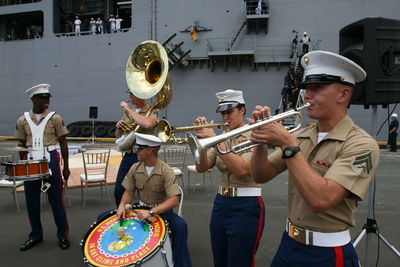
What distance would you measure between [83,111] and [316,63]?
19.3 m

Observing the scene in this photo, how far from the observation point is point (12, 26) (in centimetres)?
2214

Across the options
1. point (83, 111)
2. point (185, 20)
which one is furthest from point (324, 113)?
point (83, 111)

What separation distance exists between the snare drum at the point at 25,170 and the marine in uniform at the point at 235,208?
2082 millimetres

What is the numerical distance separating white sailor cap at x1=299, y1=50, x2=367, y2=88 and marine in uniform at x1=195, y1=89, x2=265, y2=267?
904 millimetres

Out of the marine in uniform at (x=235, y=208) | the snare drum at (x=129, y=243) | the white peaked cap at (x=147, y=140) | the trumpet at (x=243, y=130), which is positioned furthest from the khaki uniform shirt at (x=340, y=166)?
the white peaked cap at (x=147, y=140)

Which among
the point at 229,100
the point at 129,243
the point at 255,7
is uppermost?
the point at 255,7

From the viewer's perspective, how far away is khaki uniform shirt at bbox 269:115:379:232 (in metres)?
1.41

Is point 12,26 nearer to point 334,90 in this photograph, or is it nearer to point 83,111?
point 83,111

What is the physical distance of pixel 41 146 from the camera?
12.4 feet

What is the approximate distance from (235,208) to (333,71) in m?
1.27

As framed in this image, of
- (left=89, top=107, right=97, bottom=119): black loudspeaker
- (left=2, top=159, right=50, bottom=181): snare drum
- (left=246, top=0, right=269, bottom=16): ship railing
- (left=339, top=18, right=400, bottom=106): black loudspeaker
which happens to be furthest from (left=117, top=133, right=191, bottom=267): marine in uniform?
(left=89, top=107, right=97, bottom=119): black loudspeaker

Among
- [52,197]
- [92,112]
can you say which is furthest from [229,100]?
[92,112]

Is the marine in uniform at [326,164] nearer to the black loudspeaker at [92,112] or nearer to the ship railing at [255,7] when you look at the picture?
the ship railing at [255,7]

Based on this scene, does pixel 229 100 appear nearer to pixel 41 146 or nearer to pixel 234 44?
pixel 41 146
